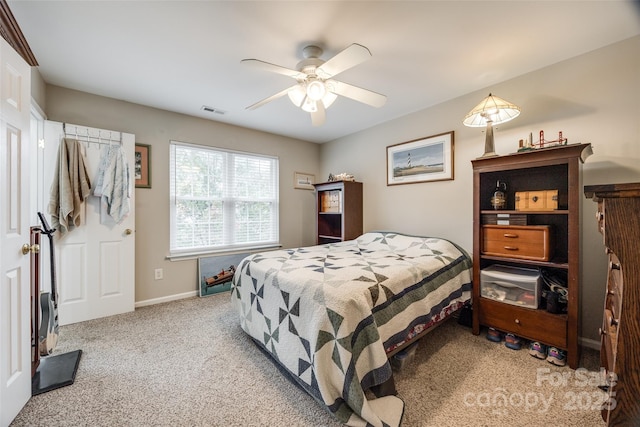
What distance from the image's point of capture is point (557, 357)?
1835mm

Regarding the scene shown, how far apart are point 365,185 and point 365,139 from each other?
0.69m

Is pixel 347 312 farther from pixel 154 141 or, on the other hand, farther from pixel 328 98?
pixel 154 141

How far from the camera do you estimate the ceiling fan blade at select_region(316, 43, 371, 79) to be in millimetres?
1484

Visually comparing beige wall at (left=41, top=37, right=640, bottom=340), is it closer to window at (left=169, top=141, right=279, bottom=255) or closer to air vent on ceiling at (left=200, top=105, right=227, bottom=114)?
window at (left=169, top=141, right=279, bottom=255)

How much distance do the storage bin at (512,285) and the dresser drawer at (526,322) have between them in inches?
2.3

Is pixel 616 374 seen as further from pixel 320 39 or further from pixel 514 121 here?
pixel 320 39

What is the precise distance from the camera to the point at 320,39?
182 centimetres

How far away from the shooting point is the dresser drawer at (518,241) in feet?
6.35

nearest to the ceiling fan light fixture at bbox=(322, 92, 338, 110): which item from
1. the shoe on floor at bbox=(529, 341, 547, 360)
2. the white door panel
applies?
the white door panel

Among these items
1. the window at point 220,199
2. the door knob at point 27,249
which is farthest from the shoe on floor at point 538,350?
the door knob at point 27,249

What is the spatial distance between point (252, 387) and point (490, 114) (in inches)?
110

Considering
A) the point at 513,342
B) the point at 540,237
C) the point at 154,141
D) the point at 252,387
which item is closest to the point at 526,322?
the point at 513,342

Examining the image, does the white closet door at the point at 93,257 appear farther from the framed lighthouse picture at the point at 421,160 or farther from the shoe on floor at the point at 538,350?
the shoe on floor at the point at 538,350

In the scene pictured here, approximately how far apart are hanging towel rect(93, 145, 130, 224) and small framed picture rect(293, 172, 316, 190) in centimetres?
229
